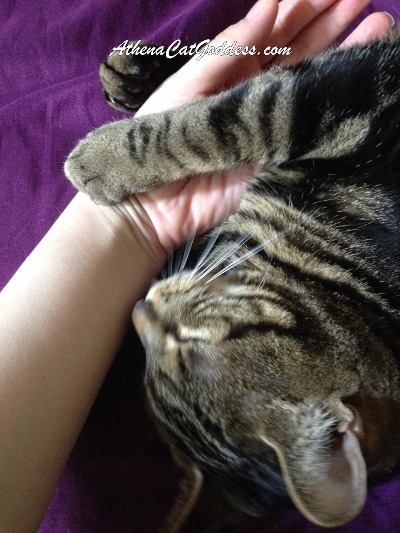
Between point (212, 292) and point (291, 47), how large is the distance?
29.5 inches

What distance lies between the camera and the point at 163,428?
2.87 ft

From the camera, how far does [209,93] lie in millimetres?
1147

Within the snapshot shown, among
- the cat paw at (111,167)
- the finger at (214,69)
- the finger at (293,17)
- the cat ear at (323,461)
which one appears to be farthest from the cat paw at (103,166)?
the cat ear at (323,461)

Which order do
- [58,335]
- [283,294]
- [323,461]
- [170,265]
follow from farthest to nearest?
[170,265] → [58,335] → [283,294] → [323,461]

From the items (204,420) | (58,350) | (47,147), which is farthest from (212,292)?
(47,147)

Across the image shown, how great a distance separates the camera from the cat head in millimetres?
673

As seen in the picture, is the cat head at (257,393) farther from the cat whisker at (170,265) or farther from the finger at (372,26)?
the finger at (372,26)

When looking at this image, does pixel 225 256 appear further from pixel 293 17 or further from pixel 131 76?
pixel 293 17

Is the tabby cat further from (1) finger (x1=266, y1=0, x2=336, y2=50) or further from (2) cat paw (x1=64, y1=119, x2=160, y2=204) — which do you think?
(1) finger (x1=266, y1=0, x2=336, y2=50)

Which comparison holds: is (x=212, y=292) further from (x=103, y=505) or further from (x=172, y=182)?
(x=103, y=505)

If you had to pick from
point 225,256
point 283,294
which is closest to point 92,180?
point 225,256

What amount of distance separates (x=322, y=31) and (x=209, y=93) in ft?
1.22

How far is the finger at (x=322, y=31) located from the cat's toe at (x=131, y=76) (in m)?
0.31

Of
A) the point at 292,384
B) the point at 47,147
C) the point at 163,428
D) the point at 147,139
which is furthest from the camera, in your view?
the point at 47,147
